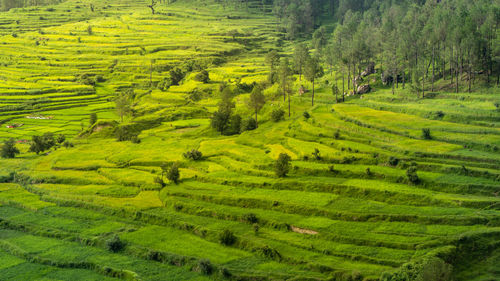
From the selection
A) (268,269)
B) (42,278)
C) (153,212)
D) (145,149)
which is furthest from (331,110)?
(42,278)

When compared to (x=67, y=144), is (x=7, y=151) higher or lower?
lower

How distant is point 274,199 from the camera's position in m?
62.8

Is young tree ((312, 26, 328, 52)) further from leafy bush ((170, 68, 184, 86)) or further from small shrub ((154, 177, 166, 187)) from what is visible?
small shrub ((154, 177, 166, 187))

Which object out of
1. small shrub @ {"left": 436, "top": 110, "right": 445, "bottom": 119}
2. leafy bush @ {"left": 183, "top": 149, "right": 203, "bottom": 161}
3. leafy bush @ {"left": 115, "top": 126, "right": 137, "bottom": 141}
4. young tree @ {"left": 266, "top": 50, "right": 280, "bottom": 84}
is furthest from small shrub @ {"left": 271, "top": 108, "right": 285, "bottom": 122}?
small shrub @ {"left": 436, "top": 110, "right": 445, "bottom": 119}

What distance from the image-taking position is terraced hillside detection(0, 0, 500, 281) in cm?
4903

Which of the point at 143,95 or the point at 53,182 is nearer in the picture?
the point at 53,182

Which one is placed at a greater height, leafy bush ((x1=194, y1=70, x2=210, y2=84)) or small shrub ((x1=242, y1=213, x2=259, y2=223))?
leafy bush ((x1=194, y1=70, x2=210, y2=84))

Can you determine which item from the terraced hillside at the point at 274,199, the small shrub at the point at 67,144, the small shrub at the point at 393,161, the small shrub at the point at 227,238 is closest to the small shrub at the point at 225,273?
the terraced hillside at the point at 274,199

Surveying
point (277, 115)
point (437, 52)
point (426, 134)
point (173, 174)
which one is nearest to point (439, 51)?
point (437, 52)

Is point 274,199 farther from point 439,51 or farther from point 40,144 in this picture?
point 439,51

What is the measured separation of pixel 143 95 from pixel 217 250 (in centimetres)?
10396

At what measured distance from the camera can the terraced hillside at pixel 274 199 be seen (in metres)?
49.0

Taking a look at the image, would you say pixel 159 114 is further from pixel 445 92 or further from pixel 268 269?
pixel 268 269

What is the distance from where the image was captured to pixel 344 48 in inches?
5453
